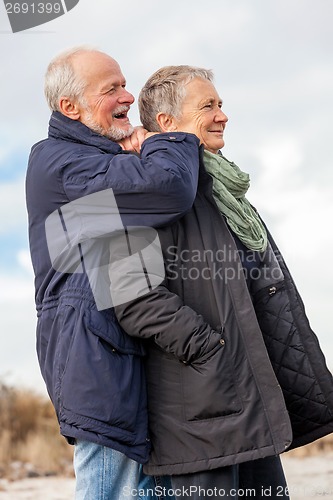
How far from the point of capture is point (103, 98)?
275 cm

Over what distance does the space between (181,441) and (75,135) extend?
1.02 metres

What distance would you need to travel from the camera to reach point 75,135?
2695 millimetres

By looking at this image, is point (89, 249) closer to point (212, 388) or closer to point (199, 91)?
point (212, 388)

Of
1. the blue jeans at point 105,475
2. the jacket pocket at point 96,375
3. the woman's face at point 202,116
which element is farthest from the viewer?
the woman's face at point 202,116

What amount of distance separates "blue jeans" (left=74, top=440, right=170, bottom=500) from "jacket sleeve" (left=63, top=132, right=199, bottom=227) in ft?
2.32

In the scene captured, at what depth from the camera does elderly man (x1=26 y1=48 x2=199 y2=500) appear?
2.46 metres

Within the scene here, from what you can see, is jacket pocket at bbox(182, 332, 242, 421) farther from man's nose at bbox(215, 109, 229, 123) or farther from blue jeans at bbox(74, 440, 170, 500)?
man's nose at bbox(215, 109, 229, 123)

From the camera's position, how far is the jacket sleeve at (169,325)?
2.49 meters

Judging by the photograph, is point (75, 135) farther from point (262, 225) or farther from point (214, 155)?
point (262, 225)

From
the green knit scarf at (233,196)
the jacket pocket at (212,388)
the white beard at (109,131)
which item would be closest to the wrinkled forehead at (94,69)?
the white beard at (109,131)

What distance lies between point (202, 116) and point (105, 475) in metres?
1.20

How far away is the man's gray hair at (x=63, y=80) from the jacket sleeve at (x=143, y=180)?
27 centimetres
